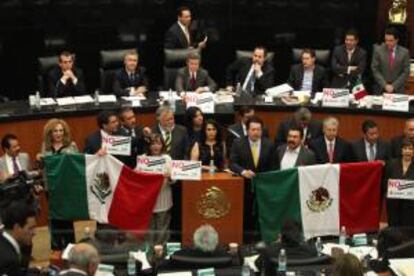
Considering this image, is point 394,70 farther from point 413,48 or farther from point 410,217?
point 410,217

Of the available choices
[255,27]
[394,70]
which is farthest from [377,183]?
[255,27]

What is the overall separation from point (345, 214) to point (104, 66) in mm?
5258

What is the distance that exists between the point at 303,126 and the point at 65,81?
3532mm

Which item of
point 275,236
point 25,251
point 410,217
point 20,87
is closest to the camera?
point 25,251

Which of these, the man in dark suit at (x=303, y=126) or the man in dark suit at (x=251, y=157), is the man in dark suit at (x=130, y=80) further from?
the man in dark suit at (x=251, y=157)

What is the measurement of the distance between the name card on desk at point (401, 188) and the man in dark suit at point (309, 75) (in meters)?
3.52

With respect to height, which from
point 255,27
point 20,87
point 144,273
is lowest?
point 144,273

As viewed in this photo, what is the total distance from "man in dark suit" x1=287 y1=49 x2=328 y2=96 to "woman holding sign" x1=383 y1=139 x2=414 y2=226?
10.7 feet

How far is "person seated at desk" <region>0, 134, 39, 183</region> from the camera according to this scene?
10.4 metres

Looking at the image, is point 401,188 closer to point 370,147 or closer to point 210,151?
point 370,147

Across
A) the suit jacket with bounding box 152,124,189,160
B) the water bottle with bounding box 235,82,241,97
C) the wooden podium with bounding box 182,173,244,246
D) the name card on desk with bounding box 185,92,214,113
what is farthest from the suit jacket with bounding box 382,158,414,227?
the water bottle with bounding box 235,82,241,97

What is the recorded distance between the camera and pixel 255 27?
1642 centimetres

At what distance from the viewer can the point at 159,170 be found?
10055mm

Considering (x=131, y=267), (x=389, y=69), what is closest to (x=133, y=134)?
(x=131, y=267)
